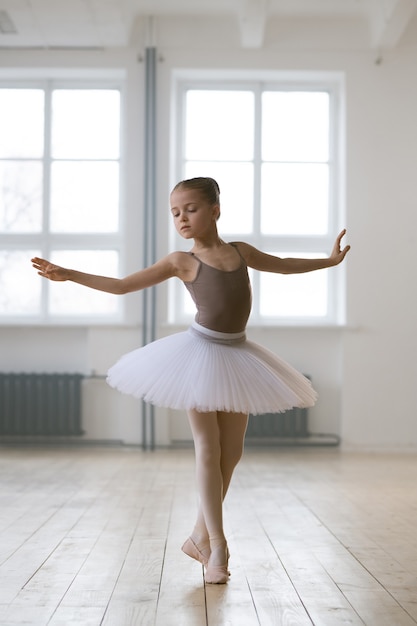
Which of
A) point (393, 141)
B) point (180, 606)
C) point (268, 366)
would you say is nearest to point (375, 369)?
point (393, 141)

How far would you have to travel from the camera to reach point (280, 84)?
7.36m

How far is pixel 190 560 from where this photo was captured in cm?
286

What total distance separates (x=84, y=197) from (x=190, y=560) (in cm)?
492

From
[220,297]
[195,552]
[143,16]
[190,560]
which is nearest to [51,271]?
[220,297]

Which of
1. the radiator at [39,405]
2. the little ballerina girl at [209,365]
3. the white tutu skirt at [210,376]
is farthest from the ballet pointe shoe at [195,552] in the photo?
the radiator at [39,405]

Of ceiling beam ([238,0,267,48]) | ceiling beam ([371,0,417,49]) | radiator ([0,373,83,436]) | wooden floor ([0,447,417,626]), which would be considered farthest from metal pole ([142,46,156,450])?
ceiling beam ([371,0,417,49])

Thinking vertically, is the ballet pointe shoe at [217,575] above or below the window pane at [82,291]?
below

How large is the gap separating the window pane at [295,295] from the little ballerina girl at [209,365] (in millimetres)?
4499

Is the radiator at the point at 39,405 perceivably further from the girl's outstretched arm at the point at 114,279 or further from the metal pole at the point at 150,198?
the girl's outstretched arm at the point at 114,279

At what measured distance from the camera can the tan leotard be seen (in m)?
2.67

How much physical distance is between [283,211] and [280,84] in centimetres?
107

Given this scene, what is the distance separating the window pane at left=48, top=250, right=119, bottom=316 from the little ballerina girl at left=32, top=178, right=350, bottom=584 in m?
4.55

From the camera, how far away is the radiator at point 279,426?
687 cm

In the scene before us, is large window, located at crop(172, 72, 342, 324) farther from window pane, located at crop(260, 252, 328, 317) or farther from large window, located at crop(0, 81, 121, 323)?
large window, located at crop(0, 81, 121, 323)
